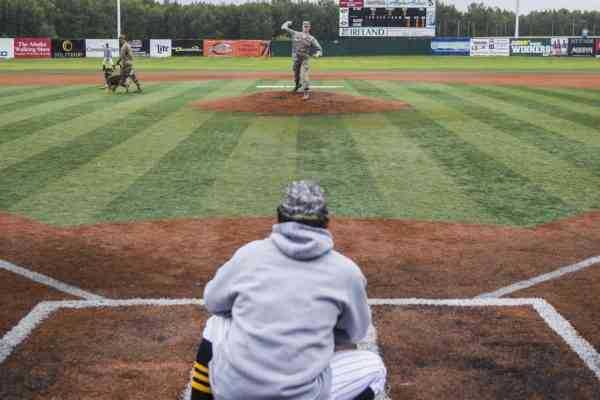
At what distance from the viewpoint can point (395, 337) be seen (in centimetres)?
→ 563

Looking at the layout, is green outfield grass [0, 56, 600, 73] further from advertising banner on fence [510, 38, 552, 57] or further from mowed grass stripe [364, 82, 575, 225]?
mowed grass stripe [364, 82, 575, 225]

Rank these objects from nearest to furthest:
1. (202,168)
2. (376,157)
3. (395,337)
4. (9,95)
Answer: (395,337), (202,168), (376,157), (9,95)

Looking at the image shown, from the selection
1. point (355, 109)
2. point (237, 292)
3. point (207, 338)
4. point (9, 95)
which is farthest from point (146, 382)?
point (9, 95)

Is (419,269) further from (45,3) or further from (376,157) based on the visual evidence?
(45,3)

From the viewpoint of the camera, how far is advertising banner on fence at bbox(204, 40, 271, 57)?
6506cm

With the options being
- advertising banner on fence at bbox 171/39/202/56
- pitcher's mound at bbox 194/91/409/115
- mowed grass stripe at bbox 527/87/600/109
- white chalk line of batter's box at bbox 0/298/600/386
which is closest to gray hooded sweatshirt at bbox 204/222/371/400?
white chalk line of batter's box at bbox 0/298/600/386

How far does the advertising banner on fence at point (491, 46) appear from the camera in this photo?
217ft

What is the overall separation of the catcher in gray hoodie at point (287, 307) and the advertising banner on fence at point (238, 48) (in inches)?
2475

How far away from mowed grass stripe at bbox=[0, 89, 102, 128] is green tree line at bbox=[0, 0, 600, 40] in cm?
7298

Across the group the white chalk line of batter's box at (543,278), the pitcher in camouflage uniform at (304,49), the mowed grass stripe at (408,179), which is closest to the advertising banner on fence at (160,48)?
the pitcher in camouflage uniform at (304,49)

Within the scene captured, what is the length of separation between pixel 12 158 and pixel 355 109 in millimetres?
10091

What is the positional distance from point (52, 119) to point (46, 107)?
3044mm

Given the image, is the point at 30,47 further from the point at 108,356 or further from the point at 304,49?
the point at 108,356

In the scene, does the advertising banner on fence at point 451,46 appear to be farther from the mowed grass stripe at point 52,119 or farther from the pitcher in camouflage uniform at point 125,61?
the mowed grass stripe at point 52,119
